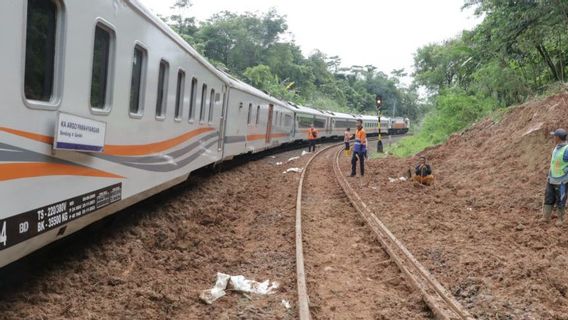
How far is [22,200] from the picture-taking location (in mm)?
3553

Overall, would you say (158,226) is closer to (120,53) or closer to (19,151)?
(120,53)

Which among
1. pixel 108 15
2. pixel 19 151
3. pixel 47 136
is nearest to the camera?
pixel 19 151

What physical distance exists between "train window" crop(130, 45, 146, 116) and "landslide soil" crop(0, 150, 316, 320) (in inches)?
69.4

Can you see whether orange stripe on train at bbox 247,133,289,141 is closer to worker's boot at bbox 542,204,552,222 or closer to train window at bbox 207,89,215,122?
train window at bbox 207,89,215,122

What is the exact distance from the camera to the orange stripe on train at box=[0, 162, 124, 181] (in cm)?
333

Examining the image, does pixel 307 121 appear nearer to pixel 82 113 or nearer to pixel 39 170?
pixel 82 113

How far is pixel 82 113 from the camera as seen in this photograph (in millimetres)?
4500

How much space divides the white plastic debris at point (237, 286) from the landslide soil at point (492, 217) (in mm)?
1982

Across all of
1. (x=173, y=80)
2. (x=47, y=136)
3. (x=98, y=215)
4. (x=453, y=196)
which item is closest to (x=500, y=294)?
(x=98, y=215)

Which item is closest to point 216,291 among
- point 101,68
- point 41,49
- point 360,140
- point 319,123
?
point 101,68

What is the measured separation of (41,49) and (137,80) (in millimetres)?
→ 2330

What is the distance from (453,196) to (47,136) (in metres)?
9.76

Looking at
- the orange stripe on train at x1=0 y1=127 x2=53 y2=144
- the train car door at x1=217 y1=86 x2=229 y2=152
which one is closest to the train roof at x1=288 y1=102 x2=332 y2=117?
the train car door at x1=217 y1=86 x2=229 y2=152

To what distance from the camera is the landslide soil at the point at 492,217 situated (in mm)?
5543
